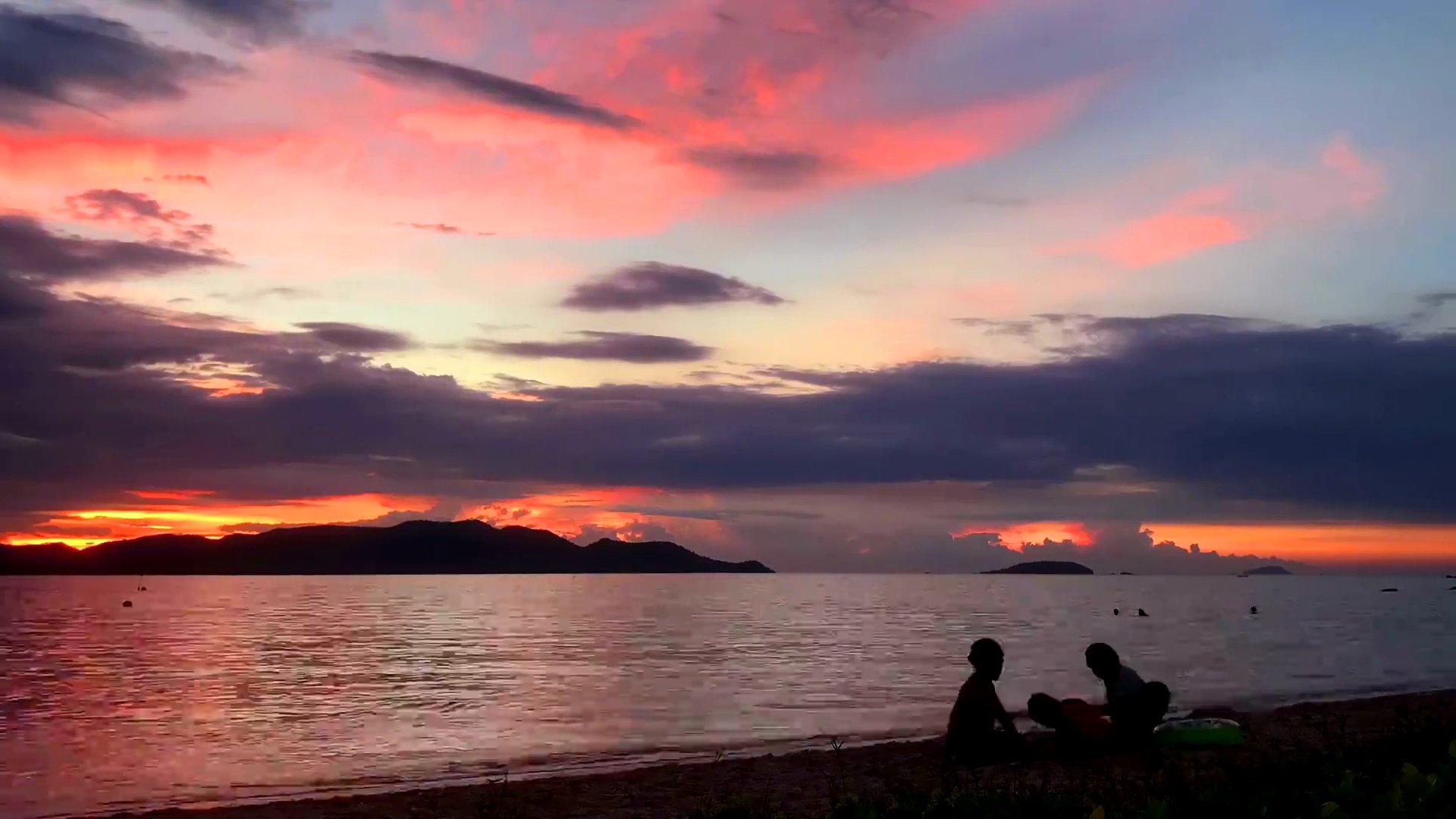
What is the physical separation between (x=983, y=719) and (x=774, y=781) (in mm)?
3280

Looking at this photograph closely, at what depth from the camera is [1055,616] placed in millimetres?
98875

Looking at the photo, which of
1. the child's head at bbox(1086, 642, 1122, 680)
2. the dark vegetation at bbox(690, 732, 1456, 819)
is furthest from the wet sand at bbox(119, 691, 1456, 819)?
the dark vegetation at bbox(690, 732, 1456, 819)

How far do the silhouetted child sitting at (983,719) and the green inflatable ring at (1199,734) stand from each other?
2.77 metres

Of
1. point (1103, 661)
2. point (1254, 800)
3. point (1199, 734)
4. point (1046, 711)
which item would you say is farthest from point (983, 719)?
point (1254, 800)

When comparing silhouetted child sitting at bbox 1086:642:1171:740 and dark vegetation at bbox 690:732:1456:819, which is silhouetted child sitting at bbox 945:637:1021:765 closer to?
silhouetted child sitting at bbox 1086:642:1171:740

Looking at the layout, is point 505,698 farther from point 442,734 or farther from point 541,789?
point 541,789

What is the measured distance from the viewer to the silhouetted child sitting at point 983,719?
1620cm

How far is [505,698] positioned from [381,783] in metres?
13.3

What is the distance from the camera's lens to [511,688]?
117 feet

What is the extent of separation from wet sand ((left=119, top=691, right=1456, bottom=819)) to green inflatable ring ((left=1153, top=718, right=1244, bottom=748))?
13.3 inches

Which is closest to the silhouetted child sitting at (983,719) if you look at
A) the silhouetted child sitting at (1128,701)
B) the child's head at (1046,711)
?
the child's head at (1046,711)

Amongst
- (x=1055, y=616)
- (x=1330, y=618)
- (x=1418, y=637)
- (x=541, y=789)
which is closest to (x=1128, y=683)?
(x=541, y=789)

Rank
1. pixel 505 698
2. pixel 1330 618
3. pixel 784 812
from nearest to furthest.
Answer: pixel 784 812 → pixel 505 698 → pixel 1330 618

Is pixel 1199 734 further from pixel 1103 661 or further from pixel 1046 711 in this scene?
pixel 1046 711
